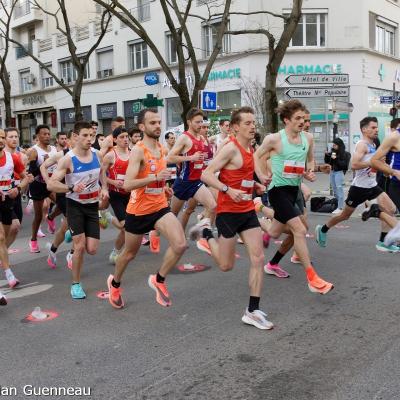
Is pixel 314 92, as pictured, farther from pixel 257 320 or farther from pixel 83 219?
pixel 257 320

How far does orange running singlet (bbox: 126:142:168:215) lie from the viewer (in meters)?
4.91

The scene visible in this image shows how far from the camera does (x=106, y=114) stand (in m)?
32.7

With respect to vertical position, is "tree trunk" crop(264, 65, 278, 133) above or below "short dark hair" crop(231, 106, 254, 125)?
above

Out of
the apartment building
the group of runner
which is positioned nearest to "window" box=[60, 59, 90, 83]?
the apartment building

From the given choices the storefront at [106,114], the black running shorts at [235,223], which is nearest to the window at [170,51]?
the storefront at [106,114]

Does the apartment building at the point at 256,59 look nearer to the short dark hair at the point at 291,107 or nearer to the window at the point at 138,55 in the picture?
the window at the point at 138,55

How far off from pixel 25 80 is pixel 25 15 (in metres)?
4.67

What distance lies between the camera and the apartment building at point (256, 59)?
81.4ft

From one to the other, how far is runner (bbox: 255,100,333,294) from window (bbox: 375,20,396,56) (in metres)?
23.8

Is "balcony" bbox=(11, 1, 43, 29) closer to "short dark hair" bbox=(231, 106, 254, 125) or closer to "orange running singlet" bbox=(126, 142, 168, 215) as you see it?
"orange running singlet" bbox=(126, 142, 168, 215)

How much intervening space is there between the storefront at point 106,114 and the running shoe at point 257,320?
28551 mm

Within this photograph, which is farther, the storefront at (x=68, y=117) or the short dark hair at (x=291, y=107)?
the storefront at (x=68, y=117)

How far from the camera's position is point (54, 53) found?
118 feet

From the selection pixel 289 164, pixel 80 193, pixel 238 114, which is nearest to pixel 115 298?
pixel 80 193
